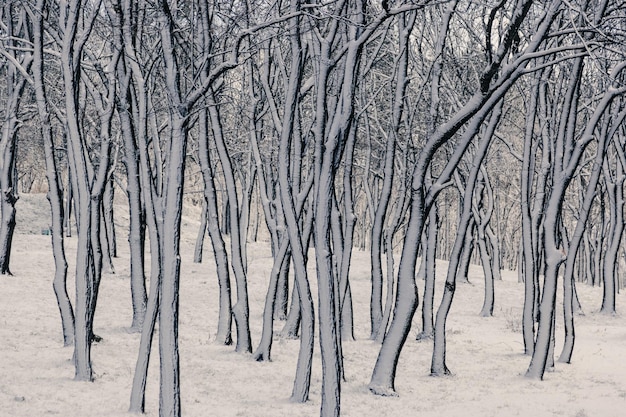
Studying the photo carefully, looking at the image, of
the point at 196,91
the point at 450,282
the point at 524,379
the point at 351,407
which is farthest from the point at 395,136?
the point at 196,91

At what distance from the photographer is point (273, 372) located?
490 inches

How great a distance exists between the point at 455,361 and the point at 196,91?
8.58 meters

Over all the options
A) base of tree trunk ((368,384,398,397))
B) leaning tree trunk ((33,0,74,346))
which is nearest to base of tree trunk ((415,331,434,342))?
base of tree trunk ((368,384,398,397))

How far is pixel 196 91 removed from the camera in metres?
8.10

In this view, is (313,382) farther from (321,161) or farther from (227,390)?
(321,161)

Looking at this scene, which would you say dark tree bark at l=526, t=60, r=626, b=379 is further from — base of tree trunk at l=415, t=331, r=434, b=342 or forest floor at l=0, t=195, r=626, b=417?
base of tree trunk at l=415, t=331, r=434, b=342

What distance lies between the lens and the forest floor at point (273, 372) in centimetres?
1018

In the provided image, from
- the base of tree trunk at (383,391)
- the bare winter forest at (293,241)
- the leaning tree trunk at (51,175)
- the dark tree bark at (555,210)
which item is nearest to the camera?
the bare winter forest at (293,241)

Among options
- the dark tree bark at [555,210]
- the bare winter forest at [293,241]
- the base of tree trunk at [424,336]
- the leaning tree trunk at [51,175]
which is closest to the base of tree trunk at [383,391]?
the bare winter forest at [293,241]

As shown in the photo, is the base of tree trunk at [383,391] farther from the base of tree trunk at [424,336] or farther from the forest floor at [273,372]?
the base of tree trunk at [424,336]

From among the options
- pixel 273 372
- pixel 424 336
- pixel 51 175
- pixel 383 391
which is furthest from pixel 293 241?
pixel 424 336

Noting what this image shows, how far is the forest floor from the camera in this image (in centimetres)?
1018

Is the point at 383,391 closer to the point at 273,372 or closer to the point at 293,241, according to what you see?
the point at 273,372

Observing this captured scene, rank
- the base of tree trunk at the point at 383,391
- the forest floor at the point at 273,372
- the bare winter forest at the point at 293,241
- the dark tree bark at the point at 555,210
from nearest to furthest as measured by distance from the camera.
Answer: the bare winter forest at the point at 293,241
the forest floor at the point at 273,372
the base of tree trunk at the point at 383,391
the dark tree bark at the point at 555,210
